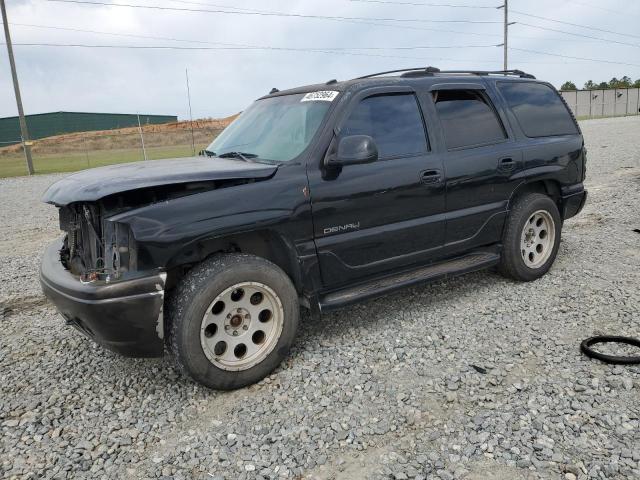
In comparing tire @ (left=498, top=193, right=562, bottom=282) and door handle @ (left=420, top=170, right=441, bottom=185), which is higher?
door handle @ (left=420, top=170, right=441, bottom=185)

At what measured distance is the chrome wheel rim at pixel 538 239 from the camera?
477 centimetres

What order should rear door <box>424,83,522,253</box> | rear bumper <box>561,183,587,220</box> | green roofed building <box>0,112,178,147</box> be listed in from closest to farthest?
rear door <box>424,83,522,253</box> → rear bumper <box>561,183,587,220</box> → green roofed building <box>0,112,178,147</box>

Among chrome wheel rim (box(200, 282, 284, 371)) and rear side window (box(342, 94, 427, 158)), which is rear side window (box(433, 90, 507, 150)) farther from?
chrome wheel rim (box(200, 282, 284, 371))

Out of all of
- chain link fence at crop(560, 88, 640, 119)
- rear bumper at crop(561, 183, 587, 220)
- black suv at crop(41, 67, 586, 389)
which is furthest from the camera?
chain link fence at crop(560, 88, 640, 119)

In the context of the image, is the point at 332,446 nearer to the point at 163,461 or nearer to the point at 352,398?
the point at 352,398

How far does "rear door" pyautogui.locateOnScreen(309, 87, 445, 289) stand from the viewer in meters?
3.47

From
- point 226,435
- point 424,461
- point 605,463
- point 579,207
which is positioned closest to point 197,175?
point 226,435

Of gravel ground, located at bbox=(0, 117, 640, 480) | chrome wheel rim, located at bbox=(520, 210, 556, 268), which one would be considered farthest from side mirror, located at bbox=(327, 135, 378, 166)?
chrome wheel rim, located at bbox=(520, 210, 556, 268)

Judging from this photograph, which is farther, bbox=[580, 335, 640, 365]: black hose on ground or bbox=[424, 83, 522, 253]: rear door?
bbox=[424, 83, 522, 253]: rear door

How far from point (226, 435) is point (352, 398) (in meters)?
0.76

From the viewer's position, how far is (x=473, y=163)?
4180mm

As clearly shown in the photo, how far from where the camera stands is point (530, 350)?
11.4 feet

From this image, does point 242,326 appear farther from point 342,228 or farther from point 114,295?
point 342,228

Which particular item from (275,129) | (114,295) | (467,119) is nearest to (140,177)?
(114,295)
